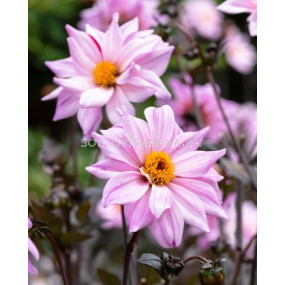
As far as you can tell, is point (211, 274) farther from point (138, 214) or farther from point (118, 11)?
point (118, 11)

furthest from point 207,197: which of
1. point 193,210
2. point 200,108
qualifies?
point 200,108

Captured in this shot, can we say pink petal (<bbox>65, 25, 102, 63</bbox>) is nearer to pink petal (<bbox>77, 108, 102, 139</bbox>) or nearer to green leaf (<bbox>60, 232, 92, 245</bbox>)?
pink petal (<bbox>77, 108, 102, 139</bbox>)

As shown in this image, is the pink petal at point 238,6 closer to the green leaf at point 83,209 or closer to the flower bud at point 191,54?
the flower bud at point 191,54

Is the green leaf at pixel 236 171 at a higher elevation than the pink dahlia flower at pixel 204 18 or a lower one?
lower

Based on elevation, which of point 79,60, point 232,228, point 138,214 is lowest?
point 232,228

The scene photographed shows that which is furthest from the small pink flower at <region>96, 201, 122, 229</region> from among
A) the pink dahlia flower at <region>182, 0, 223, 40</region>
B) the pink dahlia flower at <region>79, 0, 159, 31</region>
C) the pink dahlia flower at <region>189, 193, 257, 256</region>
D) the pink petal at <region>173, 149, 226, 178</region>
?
the pink dahlia flower at <region>182, 0, 223, 40</region>

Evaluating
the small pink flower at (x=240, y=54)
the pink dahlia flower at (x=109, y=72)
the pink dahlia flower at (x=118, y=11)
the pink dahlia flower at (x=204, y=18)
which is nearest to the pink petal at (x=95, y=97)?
the pink dahlia flower at (x=109, y=72)
